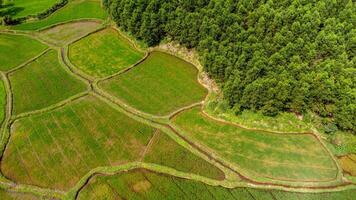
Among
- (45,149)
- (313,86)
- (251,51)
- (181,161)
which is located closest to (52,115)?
(45,149)

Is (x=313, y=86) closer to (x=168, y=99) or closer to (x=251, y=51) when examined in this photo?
(x=251, y=51)

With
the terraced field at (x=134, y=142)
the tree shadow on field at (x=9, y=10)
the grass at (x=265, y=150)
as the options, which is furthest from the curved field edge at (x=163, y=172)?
the tree shadow on field at (x=9, y=10)

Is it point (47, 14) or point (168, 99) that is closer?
point (168, 99)

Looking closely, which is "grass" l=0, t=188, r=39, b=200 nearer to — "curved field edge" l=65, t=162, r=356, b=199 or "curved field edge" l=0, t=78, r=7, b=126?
"curved field edge" l=65, t=162, r=356, b=199

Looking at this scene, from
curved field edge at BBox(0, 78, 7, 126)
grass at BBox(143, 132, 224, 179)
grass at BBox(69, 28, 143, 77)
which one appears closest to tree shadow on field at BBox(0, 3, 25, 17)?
grass at BBox(69, 28, 143, 77)

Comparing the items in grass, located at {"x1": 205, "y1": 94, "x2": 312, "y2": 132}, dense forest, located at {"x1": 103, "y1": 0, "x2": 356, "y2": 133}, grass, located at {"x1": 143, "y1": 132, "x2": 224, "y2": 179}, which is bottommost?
grass, located at {"x1": 143, "y1": 132, "x2": 224, "y2": 179}

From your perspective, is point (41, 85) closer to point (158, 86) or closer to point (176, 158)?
point (158, 86)

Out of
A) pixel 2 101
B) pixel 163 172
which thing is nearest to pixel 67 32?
pixel 2 101
